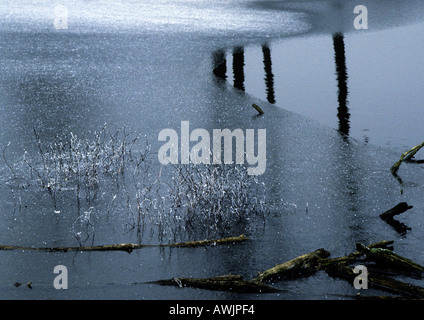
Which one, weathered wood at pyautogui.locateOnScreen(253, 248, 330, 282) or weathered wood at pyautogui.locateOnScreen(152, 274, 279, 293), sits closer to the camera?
weathered wood at pyautogui.locateOnScreen(152, 274, 279, 293)

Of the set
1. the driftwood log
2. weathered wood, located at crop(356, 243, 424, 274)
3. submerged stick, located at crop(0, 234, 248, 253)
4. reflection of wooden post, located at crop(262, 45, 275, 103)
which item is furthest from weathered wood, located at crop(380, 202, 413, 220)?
reflection of wooden post, located at crop(262, 45, 275, 103)

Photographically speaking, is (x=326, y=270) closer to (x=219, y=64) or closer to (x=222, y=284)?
(x=222, y=284)

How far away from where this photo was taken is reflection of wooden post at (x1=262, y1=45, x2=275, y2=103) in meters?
14.4

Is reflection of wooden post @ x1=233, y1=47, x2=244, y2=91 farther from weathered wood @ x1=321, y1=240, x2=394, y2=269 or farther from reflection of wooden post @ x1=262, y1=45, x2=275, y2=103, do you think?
weathered wood @ x1=321, y1=240, x2=394, y2=269

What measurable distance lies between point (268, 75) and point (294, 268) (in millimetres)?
9386

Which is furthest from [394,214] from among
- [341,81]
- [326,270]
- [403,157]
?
[341,81]

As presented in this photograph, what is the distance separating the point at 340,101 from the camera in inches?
550

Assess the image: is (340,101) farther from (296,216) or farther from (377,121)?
(296,216)

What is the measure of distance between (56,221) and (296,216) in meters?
2.82

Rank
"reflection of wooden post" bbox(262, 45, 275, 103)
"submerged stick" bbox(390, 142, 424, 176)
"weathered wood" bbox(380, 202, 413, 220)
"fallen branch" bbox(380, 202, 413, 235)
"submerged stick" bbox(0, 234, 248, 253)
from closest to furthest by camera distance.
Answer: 1. "submerged stick" bbox(0, 234, 248, 253)
2. "fallen branch" bbox(380, 202, 413, 235)
3. "weathered wood" bbox(380, 202, 413, 220)
4. "submerged stick" bbox(390, 142, 424, 176)
5. "reflection of wooden post" bbox(262, 45, 275, 103)

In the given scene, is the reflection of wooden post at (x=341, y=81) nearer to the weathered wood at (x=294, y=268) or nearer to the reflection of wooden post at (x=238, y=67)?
the reflection of wooden post at (x=238, y=67)

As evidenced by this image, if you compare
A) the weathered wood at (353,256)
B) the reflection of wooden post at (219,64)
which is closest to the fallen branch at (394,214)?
the weathered wood at (353,256)

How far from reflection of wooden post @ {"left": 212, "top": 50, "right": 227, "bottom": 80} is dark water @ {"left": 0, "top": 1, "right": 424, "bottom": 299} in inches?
2.1
